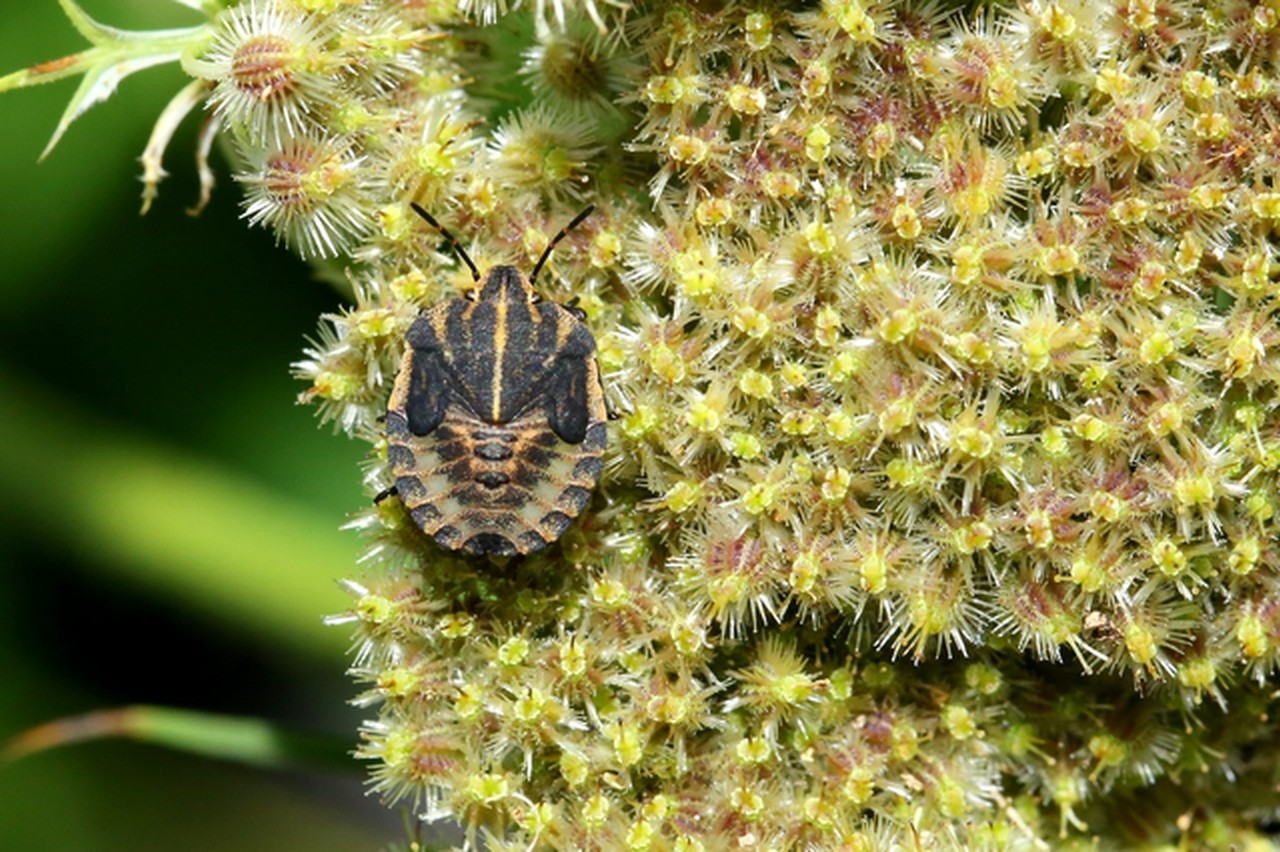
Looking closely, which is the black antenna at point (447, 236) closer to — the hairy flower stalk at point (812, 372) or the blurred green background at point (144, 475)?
the hairy flower stalk at point (812, 372)

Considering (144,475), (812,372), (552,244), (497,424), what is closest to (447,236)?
(552,244)

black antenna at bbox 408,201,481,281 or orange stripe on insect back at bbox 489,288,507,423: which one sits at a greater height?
black antenna at bbox 408,201,481,281

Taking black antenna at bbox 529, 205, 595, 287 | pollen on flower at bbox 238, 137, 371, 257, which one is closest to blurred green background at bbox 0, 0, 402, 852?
pollen on flower at bbox 238, 137, 371, 257

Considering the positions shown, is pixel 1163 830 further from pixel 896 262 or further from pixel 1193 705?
pixel 896 262

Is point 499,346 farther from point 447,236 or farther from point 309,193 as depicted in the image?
point 309,193

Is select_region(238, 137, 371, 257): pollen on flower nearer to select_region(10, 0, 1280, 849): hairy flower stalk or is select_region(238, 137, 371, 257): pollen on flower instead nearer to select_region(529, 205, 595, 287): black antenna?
select_region(10, 0, 1280, 849): hairy flower stalk

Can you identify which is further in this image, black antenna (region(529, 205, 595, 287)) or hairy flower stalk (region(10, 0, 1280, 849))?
black antenna (region(529, 205, 595, 287))

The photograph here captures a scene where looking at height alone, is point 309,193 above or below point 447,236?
above
